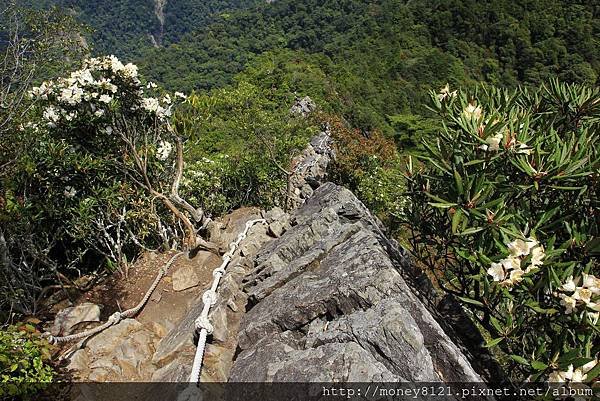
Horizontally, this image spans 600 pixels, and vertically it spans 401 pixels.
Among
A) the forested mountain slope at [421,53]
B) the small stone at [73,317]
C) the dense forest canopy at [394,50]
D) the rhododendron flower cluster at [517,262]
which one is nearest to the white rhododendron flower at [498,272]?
the rhododendron flower cluster at [517,262]

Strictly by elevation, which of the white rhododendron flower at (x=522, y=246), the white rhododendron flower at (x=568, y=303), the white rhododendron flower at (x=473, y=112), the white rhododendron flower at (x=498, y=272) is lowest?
the white rhododendron flower at (x=568, y=303)

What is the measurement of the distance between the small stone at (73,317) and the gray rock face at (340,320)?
6.18ft

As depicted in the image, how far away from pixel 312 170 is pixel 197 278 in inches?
299

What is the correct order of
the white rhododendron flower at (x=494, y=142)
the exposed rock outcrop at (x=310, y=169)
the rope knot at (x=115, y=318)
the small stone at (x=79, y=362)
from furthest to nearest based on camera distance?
1. the exposed rock outcrop at (x=310, y=169)
2. the rope knot at (x=115, y=318)
3. the small stone at (x=79, y=362)
4. the white rhododendron flower at (x=494, y=142)

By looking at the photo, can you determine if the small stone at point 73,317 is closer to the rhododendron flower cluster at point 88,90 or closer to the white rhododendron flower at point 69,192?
the white rhododendron flower at point 69,192

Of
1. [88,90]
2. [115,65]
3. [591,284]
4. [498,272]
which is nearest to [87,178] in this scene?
[88,90]

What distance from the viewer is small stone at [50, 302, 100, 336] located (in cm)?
505

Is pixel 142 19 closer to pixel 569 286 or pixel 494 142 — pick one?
pixel 494 142

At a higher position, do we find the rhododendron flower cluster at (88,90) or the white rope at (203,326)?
the rhododendron flower cluster at (88,90)

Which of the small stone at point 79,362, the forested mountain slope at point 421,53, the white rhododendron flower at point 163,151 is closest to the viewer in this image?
the small stone at point 79,362

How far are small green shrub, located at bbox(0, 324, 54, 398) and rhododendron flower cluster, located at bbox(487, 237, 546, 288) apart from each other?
11.4ft

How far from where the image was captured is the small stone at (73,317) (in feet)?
16.6

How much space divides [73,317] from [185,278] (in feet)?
5.21

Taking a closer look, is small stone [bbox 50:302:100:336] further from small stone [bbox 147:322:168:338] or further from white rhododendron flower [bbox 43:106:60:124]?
white rhododendron flower [bbox 43:106:60:124]
